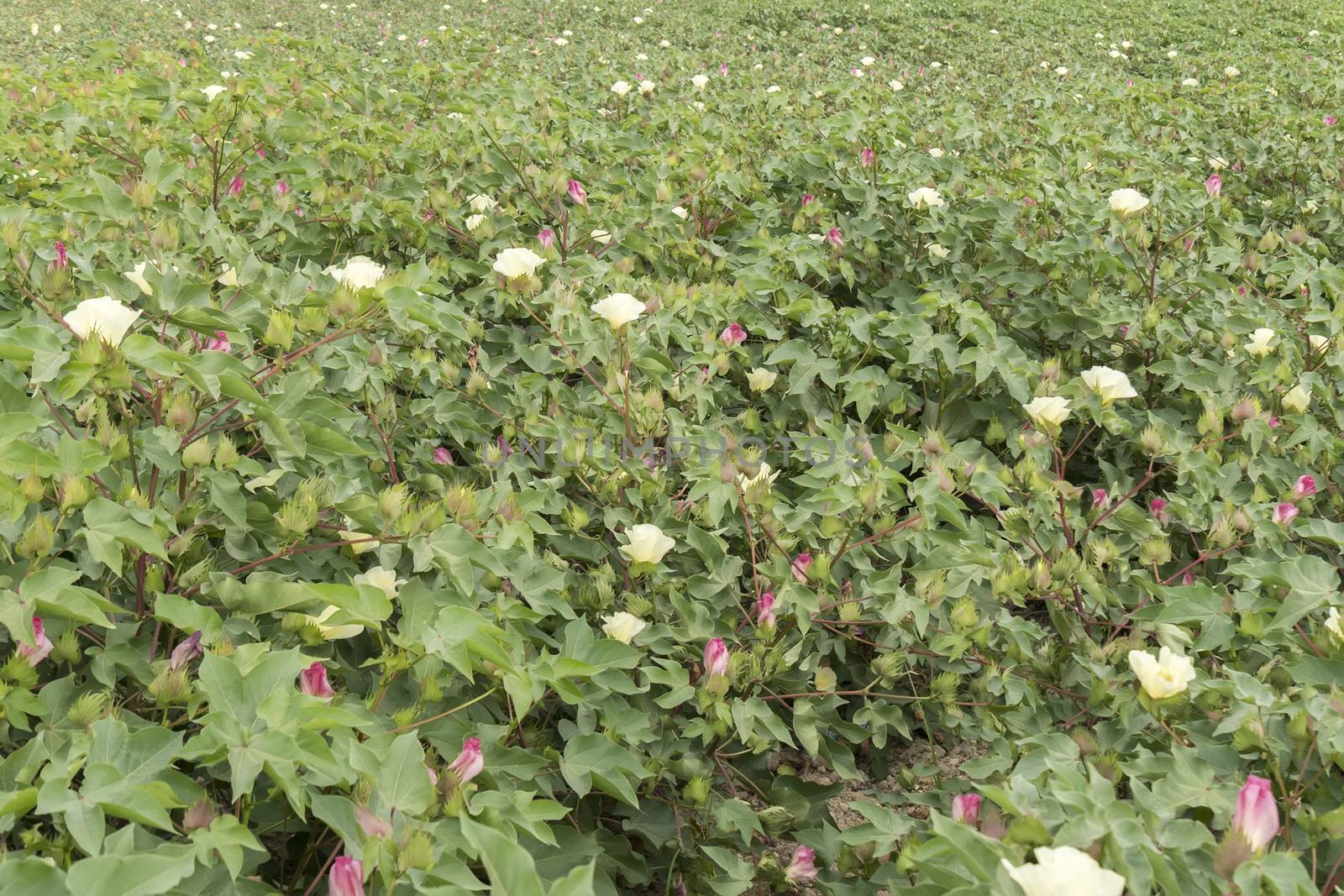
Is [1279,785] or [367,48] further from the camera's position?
[367,48]

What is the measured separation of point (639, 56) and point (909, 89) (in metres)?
2.06

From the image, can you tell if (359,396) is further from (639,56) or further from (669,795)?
(639,56)

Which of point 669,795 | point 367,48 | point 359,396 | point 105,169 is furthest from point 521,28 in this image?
point 669,795

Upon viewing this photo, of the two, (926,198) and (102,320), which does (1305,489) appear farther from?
(102,320)

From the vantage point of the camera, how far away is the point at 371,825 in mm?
998

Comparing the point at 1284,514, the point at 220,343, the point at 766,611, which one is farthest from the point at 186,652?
the point at 1284,514

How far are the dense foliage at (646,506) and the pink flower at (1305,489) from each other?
0.05 feet

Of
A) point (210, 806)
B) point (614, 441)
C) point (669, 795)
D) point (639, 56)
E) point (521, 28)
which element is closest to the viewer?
point (210, 806)

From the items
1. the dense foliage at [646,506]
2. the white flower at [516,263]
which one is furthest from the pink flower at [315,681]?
the white flower at [516,263]

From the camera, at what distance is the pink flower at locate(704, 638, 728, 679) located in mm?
1526

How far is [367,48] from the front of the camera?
779cm

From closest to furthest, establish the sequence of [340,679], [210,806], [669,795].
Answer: [210,806]
[340,679]
[669,795]

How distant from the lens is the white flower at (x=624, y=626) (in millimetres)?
1579

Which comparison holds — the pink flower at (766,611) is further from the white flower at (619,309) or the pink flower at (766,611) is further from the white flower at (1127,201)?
the white flower at (1127,201)
